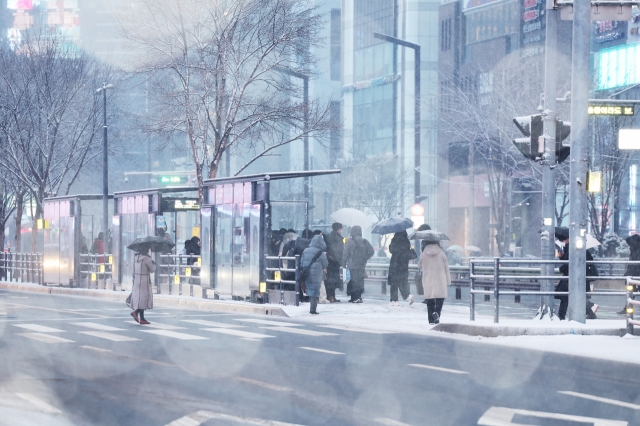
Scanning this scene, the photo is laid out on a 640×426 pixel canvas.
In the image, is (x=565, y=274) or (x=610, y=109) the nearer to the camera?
(x=610, y=109)

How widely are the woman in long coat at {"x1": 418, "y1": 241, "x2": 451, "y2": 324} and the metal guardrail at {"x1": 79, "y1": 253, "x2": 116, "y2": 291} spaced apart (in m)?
18.4

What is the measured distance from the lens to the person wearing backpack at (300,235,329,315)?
878 inches

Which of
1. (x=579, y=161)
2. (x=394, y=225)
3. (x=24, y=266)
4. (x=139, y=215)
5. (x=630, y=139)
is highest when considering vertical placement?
(x=630, y=139)

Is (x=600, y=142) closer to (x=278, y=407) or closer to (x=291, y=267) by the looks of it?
(x=291, y=267)

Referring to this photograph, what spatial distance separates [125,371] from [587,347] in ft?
22.4

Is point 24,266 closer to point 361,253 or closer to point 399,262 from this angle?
point 361,253

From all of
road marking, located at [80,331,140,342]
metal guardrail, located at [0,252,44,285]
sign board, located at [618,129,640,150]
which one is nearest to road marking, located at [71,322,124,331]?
road marking, located at [80,331,140,342]

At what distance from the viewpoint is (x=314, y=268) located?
22.5 m

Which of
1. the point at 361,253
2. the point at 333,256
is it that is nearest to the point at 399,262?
the point at 361,253

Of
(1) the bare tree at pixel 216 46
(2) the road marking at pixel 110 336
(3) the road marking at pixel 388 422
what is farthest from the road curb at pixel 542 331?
(1) the bare tree at pixel 216 46

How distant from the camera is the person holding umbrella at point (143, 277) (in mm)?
20297

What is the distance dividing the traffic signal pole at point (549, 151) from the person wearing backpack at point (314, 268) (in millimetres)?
5110

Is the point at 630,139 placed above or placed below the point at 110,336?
above

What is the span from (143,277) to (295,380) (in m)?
9.73
